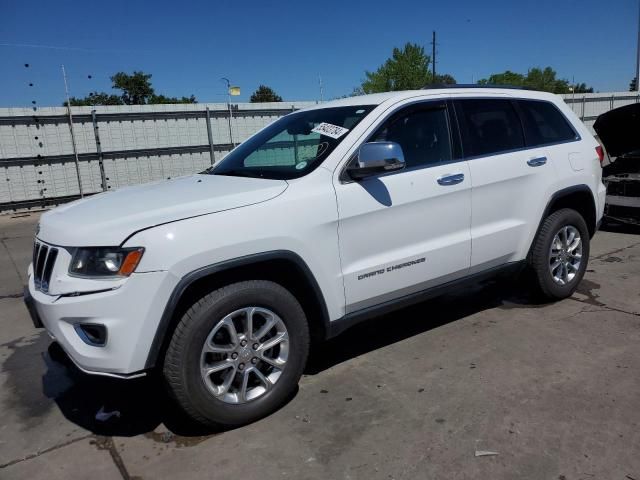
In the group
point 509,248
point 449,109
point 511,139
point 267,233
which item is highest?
point 449,109

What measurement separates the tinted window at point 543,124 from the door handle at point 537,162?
0.15 meters

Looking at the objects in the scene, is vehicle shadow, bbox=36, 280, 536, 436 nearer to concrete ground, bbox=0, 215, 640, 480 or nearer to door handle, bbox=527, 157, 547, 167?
concrete ground, bbox=0, 215, 640, 480

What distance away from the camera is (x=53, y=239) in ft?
9.13

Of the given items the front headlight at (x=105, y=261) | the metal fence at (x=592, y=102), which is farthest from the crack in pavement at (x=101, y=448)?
the metal fence at (x=592, y=102)

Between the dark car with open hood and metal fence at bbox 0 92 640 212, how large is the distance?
32.1 ft

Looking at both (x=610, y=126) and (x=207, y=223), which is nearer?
(x=207, y=223)

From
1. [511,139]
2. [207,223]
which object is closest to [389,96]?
[511,139]

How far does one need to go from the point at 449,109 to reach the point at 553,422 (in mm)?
2210

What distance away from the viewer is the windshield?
3.29 metres

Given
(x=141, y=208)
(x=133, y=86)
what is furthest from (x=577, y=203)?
(x=133, y=86)

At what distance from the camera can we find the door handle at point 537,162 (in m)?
4.09

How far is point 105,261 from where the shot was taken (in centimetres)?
254

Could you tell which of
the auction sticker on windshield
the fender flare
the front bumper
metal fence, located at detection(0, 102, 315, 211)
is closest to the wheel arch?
the fender flare

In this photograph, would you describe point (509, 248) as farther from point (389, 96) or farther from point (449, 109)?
point (389, 96)
